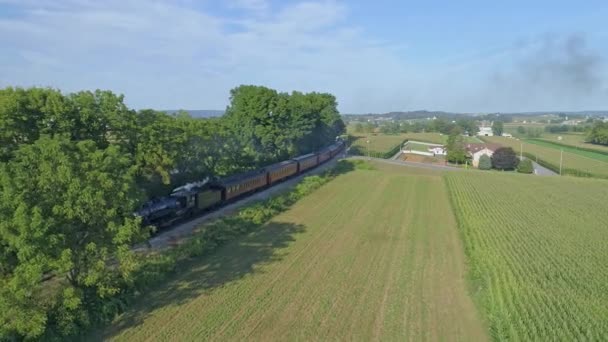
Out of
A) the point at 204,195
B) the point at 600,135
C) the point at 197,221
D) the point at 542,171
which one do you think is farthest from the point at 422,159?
the point at 197,221

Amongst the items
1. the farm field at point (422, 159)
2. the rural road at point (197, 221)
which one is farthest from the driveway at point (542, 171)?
the rural road at point (197, 221)

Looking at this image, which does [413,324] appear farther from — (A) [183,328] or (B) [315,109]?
(B) [315,109]

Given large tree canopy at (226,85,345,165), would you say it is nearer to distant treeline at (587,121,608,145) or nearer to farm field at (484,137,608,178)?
farm field at (484,137,608,178)

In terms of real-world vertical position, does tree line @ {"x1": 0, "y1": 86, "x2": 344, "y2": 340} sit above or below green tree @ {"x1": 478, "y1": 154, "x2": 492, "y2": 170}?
above

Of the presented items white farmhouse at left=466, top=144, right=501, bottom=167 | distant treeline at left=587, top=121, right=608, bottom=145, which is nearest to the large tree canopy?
white farmhouse at left=466, top=144, right=501, bottom=167

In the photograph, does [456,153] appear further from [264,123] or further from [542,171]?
[264,123]
